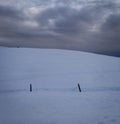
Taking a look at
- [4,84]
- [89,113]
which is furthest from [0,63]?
[89,113]

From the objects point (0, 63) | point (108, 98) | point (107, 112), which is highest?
point (0, 63)

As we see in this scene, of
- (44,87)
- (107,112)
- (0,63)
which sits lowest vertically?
(107,112)

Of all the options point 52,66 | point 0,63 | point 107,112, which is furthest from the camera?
point 0,63

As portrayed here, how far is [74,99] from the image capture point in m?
15.0

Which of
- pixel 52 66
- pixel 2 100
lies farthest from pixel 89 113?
pixel 52 66

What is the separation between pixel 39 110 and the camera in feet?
40.8

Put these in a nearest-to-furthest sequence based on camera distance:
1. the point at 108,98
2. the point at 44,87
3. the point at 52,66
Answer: the point at 108,98 < the point at 44,87 < the point at 52,66

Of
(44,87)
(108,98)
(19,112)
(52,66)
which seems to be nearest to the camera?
(19,112)

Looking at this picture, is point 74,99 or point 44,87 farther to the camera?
point 44,87

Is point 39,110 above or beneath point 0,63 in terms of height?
beneath

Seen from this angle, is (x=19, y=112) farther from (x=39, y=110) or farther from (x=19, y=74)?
(x=19, y=74)

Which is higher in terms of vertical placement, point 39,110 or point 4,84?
point 4,84

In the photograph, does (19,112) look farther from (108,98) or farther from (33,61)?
(33,61)

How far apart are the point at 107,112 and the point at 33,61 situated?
25.4m
